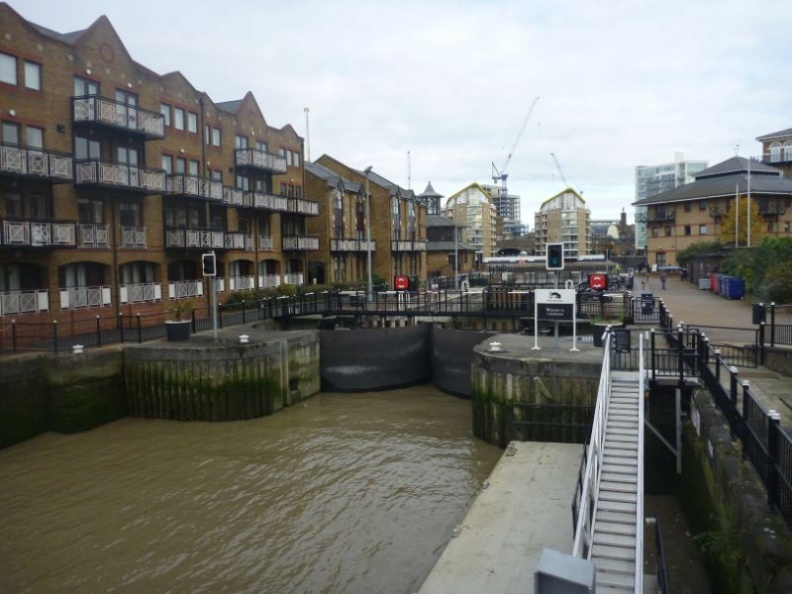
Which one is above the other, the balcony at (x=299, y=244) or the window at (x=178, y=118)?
the window at (x=178, y=118)

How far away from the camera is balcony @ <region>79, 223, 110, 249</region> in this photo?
29.3 m

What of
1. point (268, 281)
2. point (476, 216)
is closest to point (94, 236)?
point (268, 281)

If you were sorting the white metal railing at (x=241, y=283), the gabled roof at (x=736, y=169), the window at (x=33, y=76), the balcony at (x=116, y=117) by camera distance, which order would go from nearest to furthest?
the window at (x=33, y=76) < the balcony at (x=116, y=117) < the white metal railing at (x=241, y=283) < the gabled roof at (x=736, y=169)

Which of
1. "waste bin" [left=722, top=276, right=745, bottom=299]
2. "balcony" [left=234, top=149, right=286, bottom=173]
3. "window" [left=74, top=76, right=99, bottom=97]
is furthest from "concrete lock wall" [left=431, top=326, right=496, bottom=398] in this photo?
"window" [left=74, top=76, right=99, bottom=97]

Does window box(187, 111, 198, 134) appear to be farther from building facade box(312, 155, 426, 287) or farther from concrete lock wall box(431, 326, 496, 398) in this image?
building facade box(312, 155, 426, 287)

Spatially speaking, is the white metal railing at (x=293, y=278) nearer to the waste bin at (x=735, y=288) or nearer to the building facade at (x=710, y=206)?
the waste bin at (x=735, y=288)

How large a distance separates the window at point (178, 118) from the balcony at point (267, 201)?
17.9 feet

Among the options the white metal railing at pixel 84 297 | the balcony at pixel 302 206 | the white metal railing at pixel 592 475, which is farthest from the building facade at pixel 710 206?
the white metal railing at pixel 592 475

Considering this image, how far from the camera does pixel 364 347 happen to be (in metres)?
30.3

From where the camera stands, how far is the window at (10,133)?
26413mm

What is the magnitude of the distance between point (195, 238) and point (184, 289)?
2.78 meters

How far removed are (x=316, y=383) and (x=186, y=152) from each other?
649 inches

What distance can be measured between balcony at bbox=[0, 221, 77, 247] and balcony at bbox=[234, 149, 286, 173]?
15.8 m

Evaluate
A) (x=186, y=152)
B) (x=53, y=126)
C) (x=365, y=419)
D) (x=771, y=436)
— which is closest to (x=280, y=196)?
(x=186, y=152)
